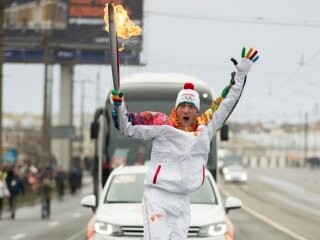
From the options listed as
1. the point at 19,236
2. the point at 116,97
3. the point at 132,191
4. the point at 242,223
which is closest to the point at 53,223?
the point at 19,236

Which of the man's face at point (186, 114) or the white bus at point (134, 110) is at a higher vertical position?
the man's face at point (186, 114)

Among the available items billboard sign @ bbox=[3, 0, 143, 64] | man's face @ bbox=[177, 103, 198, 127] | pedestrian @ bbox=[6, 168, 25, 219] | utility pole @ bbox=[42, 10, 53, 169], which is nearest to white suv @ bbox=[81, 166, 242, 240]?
man's face @ bbox=[177, 103, 198, 127]

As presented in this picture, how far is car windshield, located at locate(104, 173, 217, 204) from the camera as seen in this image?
1121 centimetres

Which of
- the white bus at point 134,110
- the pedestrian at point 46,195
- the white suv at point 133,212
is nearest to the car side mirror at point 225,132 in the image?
the white bus at point 134,110

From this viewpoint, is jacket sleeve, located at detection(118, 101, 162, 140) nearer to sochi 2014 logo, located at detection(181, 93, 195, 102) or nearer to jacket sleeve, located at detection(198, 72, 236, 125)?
sochi 2014 logo, located at detection(181, 93, 195, 102)

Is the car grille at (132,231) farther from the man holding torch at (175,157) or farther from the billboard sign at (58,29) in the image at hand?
the billboard sign at (58,29)

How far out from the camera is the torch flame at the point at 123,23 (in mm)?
6635

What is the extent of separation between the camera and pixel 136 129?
22.1ft

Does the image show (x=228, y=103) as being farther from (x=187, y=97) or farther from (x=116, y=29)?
(x=116, y=29)

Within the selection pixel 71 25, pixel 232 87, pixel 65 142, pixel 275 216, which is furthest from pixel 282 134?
pixel 232 87

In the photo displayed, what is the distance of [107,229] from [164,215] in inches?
132

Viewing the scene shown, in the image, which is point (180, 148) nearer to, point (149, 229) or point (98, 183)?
point (149, 229)

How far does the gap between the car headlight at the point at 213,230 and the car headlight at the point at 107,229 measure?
92cm

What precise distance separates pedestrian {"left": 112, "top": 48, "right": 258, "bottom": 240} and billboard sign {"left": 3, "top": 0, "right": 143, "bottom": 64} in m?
40.7
